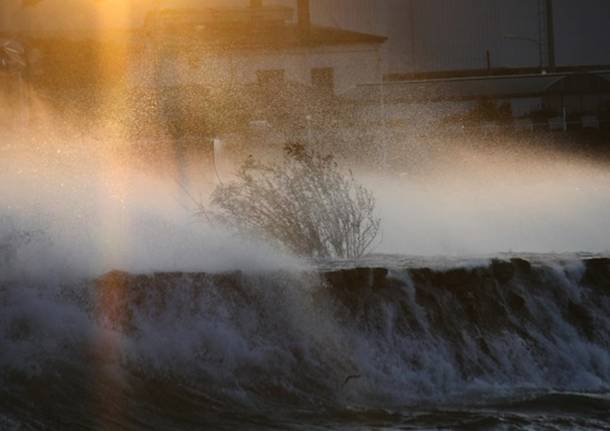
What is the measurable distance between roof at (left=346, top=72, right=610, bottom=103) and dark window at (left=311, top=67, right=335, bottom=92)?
4221 mm

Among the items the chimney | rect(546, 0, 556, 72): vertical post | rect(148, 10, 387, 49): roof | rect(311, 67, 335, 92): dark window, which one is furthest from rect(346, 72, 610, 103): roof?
rect(546, 0, 556, 72): vertical post

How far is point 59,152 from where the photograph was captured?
1681 cm

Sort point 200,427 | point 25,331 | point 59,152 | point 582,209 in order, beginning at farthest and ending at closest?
point 582,209 → point 59,152 → point 25,331 → point 200,427

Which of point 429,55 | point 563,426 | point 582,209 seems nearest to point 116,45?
point 429,55

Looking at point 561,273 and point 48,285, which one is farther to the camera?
point 561,273

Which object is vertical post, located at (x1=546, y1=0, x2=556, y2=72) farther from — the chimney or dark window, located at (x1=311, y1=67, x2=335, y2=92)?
the chimney

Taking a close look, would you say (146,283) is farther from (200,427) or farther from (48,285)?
(200,427)

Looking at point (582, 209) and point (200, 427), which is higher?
point (582, 209)

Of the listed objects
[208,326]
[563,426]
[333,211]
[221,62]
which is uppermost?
[221,62]

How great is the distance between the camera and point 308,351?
9.12m

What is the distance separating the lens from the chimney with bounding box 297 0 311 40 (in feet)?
169

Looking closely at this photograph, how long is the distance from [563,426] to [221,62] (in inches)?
1746

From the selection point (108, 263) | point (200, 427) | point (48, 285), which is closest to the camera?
point (200, 427)

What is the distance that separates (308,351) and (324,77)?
43503mm
